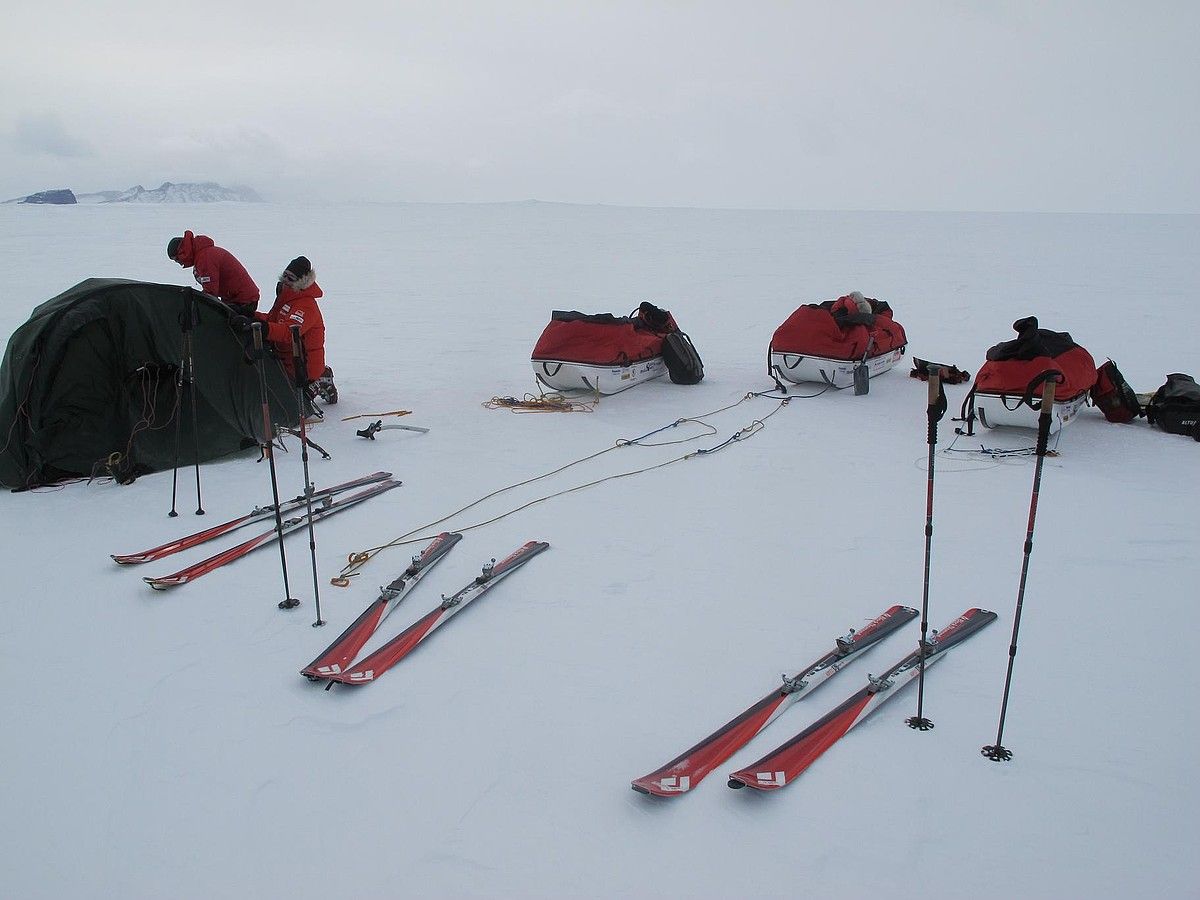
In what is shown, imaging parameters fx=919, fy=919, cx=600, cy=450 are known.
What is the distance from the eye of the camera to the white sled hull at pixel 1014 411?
6180 millimetres

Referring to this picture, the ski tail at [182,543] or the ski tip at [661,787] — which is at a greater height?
the ski tail at [182,543]

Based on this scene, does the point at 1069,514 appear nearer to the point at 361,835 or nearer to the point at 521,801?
the point at 521,801

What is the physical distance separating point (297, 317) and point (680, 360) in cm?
336

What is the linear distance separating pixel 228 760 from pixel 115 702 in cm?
65

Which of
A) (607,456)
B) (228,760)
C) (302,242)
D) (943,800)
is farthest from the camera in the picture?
(302,242)

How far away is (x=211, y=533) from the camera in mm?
4777

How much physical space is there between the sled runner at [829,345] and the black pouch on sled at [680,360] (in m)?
0.69

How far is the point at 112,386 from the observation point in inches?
225

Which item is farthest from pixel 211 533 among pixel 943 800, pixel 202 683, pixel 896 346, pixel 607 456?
pixel 896 346

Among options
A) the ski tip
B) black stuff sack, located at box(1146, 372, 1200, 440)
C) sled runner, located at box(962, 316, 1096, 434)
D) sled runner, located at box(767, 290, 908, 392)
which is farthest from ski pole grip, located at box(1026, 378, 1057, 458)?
sled runner, located at box(767, 290, 908, 392)

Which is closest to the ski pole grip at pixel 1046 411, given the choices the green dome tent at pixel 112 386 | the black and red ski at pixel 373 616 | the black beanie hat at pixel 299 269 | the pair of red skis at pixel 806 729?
the pair of red skis at pixel 806 729

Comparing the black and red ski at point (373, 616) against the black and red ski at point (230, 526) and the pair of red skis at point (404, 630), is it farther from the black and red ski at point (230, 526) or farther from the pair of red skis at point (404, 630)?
the black and red ski at point (230, 526)

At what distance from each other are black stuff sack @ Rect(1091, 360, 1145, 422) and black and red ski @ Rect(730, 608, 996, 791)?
155 inches

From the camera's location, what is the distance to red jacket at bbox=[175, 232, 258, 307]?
21.8 ft
